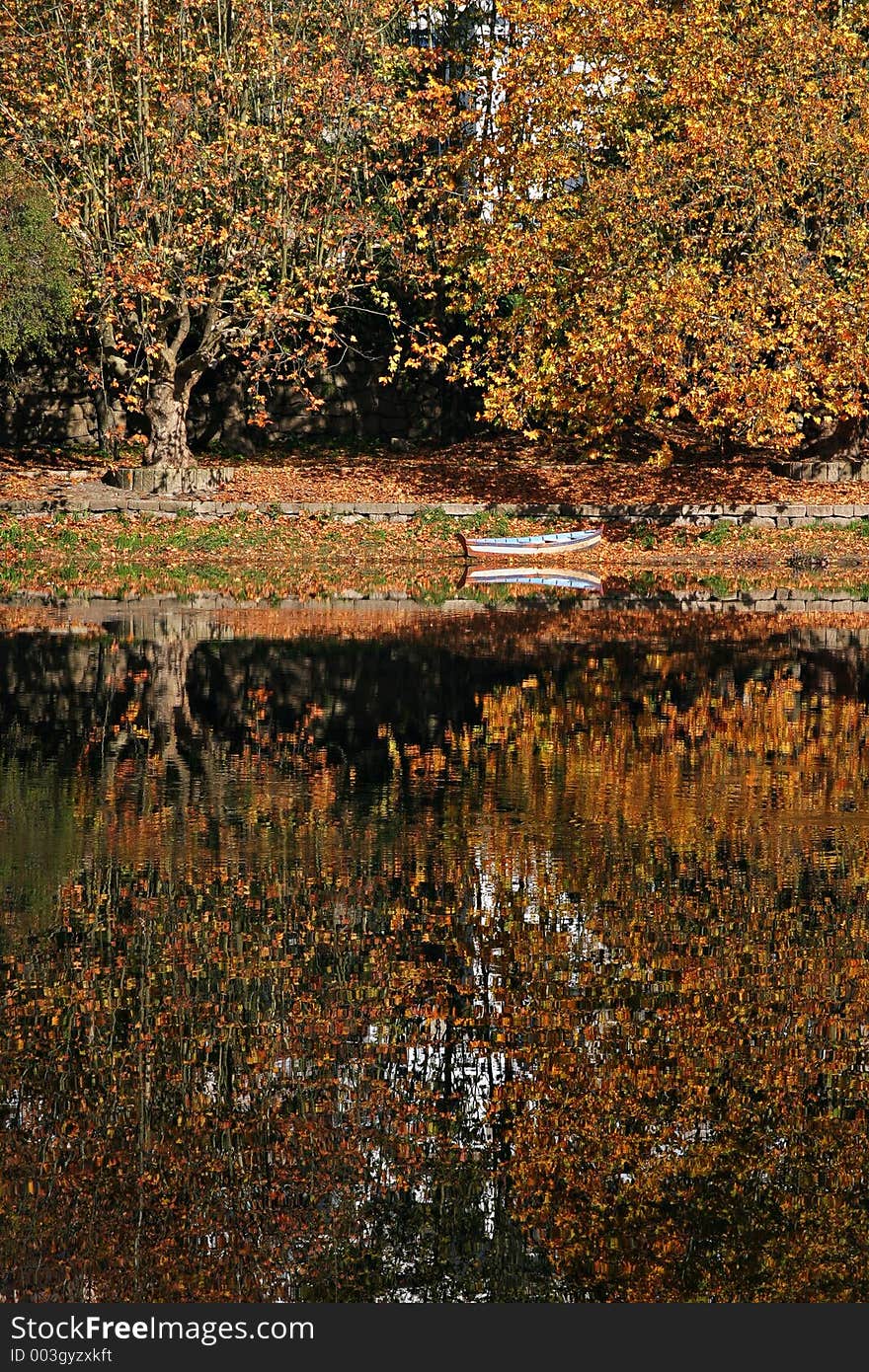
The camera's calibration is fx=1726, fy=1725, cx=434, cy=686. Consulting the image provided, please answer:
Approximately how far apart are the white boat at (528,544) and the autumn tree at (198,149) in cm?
617

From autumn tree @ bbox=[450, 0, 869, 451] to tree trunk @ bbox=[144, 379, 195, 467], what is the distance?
6.41 meters

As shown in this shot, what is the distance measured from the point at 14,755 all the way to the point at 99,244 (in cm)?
2420

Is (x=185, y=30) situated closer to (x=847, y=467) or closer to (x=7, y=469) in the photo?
(x=7, y=469)

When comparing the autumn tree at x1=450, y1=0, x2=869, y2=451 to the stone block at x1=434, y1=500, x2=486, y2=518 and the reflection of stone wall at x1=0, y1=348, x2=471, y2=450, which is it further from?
the reflection of stone wall at x1=0, y1=348, x2=471, y2=450

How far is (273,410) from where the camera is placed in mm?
42812

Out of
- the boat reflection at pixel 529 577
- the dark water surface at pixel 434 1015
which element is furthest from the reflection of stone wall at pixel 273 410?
the dark water surface at pixel 434 1015

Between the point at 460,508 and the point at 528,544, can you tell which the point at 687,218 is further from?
the point at 528,544

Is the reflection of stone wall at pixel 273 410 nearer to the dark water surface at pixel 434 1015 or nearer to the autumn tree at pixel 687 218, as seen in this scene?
the autumn tree at pixel 687 218

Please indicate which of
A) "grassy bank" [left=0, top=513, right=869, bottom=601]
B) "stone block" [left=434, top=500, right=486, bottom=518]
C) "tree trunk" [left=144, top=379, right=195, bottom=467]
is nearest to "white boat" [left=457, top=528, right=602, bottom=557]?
"grassy bank" [left=0, top=513, right=869, bottom=601]

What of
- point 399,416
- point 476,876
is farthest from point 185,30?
point 476,876

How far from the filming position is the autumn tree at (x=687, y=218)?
102 ft

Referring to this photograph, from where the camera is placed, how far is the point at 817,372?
3103cm

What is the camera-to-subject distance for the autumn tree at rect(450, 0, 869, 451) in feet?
102

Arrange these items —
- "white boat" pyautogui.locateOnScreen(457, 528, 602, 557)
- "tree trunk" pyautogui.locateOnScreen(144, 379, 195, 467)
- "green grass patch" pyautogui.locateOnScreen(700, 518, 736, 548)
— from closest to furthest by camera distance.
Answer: "white boat" pyautogui.locateOnScreen(457, 528, 602, 557), "green grass patch" pyautogui.locateOnScreen(700, 518, 736, 548), "tree trunk" pyautogui.locateOnScreen(144, 379, 195, 467)
